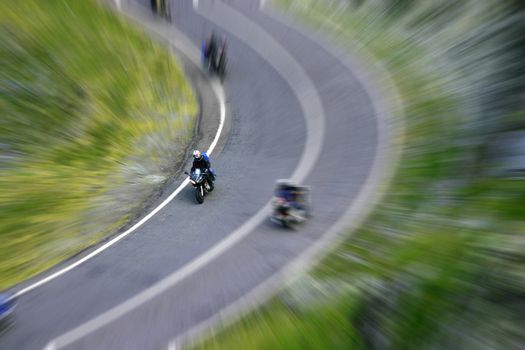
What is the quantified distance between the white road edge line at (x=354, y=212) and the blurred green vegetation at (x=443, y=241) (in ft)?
1.09

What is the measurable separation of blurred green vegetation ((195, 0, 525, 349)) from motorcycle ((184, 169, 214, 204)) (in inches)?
202

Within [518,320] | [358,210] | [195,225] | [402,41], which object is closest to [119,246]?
[195,225]

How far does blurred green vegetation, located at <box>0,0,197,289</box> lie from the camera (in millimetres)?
15008

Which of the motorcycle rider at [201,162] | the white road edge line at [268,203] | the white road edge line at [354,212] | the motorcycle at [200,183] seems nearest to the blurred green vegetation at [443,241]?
the white road edge line at [354,212]

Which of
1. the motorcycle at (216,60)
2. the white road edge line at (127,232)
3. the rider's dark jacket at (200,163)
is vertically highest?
the motorcycle at (216,60)

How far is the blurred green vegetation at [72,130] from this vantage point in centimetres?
1501

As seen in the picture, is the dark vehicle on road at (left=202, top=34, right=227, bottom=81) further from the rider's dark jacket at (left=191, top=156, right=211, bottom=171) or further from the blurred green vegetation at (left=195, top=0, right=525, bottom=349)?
the blurred green vegetation at (left=195, top=0, right=525, bottom=349)

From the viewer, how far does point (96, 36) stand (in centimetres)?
2092

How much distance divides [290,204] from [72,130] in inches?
341

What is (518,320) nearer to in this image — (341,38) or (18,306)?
(18,306)

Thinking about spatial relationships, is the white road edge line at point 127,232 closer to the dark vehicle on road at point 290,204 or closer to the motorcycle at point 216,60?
the motorcycle at point 216,60

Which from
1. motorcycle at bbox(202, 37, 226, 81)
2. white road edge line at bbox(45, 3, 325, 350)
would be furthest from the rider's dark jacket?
motorcycle at bbox(202, 37, 226, 81)

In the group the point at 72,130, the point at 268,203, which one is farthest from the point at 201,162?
the point at 72,130

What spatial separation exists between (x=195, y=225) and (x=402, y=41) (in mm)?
12660
